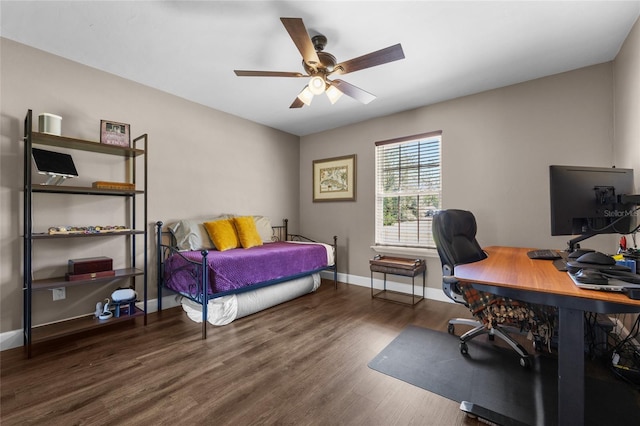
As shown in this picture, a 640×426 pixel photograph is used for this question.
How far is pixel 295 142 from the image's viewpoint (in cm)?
493

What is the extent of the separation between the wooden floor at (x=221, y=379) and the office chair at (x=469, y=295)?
1.89 ft

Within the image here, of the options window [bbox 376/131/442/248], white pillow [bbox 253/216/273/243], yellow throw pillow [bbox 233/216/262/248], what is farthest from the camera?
white pillow [bbox 253/216/273/243]

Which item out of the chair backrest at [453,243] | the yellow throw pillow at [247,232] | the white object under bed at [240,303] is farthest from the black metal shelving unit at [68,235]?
the chair backrest at [453,243]

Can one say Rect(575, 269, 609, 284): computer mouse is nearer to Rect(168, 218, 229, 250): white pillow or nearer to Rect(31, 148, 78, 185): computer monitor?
Rect(168, 218, 229, 250): white pillow

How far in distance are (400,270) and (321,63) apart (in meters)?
2.41

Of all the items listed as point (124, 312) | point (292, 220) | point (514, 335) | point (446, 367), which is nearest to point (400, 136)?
point (292, 220)

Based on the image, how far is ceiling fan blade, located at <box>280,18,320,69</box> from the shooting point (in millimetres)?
1604

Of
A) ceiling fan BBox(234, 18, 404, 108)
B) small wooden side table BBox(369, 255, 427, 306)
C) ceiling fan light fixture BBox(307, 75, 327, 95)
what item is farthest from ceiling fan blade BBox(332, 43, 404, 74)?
small wooden side table BBox(369, 255, 427, 306)

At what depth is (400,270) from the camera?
3299 millimetres

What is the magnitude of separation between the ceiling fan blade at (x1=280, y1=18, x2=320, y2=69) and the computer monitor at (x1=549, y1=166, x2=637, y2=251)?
170 cm

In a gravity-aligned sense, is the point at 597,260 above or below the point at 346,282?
above

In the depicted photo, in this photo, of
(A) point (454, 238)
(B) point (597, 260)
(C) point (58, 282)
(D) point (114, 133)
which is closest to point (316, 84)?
(A) point (454, 238)

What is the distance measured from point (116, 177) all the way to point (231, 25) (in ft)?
6.38

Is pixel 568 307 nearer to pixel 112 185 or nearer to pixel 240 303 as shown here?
pixel 240 303
